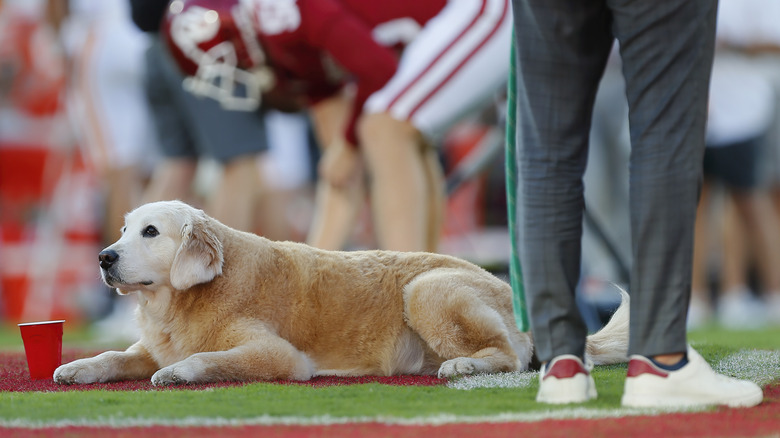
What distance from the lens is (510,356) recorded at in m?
3.53

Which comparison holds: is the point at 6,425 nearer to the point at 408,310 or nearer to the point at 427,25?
the point at 408,310

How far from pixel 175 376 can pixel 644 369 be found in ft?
4.84

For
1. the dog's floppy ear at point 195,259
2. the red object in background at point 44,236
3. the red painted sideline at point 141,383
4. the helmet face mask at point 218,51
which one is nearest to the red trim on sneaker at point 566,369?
the red painted sideline at point 141,383

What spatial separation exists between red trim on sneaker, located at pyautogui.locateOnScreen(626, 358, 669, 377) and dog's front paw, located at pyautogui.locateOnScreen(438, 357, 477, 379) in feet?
2.91

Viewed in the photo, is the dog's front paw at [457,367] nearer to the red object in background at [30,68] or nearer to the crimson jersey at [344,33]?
the crimson jersey at [344,33]

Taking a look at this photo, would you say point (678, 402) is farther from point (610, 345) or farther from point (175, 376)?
point (175, 376)

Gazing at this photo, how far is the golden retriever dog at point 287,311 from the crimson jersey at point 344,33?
5.57 feet

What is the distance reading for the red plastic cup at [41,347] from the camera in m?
3.55

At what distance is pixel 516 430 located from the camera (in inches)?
88.2

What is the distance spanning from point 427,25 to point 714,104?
13.8ft

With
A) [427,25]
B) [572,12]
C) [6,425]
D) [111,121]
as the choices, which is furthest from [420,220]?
[111,121]

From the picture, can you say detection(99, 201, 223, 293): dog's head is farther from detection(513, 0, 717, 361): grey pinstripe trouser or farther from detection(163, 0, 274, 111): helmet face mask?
detection(163, 0, 274, 111): helmet face mask

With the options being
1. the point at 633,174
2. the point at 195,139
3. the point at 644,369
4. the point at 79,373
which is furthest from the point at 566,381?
the point at 195,139

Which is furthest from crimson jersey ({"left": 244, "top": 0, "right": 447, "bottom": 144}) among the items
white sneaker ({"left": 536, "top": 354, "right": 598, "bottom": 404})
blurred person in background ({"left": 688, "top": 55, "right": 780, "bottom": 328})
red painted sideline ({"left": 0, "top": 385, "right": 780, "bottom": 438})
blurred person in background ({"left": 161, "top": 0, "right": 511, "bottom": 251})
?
blurred person in background ({"left": 688, "top": 55, "right": 780, "bottom": 328})
